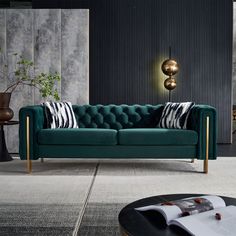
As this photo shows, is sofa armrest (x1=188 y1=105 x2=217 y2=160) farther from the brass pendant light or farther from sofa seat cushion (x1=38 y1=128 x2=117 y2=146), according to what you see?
the brass pendant light

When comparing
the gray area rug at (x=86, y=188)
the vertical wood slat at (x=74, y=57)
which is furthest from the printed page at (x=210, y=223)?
the vertical wood slat at (x=74, y=57)

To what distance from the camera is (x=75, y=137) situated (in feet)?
13.3

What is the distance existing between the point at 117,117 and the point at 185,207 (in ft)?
10.5

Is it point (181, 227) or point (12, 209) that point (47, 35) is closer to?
point (12, 209)

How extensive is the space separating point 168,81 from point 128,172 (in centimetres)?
284

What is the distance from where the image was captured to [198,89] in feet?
22.3

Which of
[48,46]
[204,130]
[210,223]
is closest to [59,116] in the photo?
[204,130]

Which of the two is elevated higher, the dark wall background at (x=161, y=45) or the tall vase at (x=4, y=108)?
the dark wall background at (x=161, y=45)

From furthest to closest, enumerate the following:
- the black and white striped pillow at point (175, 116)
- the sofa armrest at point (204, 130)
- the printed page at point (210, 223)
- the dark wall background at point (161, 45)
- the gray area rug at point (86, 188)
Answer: the dark wall background at point (161, 45), the black and white striped pillow at point (175, 116), the sofa armrest at point (204, 130), the gray area rug at point (86, 188), the printed page at point (210, 223)

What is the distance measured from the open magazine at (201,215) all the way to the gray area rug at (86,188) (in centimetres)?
66

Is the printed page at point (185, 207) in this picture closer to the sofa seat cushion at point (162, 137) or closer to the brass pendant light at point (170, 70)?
the sofa seat cushion at point (162, 137)

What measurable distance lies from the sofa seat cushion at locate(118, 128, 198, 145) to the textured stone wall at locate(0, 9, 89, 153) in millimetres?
1975

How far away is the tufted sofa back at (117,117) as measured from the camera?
4719 millimetres

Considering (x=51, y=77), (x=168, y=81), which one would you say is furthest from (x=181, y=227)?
(x=168, y=81)
